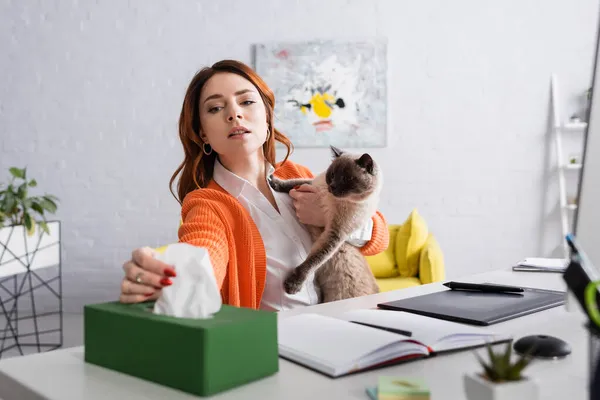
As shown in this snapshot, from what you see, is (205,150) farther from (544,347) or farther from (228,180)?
(544,347)

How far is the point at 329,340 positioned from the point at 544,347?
33 centimetres

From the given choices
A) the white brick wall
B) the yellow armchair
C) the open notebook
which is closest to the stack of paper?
the open notebook

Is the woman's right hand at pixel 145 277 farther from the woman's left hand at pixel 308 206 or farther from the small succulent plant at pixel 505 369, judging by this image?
the woman's left hand at pixel 308 206

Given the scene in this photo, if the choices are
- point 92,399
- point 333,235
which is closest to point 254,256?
point 333,235

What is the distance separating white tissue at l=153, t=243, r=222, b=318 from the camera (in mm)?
771

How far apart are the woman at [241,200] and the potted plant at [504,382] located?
2.70ft

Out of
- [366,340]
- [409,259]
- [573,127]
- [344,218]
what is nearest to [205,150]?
[344,218]

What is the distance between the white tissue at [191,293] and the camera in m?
0.77

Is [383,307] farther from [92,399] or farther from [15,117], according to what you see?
[15,117]

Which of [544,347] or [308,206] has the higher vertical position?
[308,206]

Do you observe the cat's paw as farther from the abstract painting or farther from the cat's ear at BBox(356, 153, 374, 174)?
the abstract painting

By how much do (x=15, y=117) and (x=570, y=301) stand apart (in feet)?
15.1

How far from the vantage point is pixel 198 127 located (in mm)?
1650

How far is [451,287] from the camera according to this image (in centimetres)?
142
